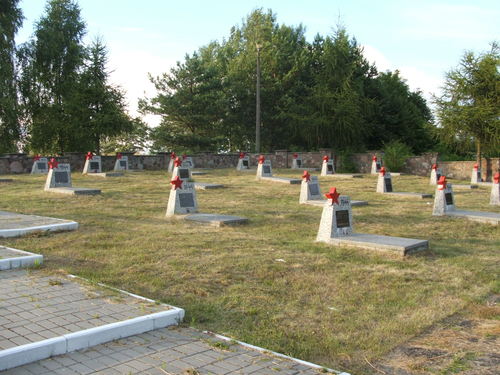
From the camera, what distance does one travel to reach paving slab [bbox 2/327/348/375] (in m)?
3.71

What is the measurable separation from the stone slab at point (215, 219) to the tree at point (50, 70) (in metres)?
23.4

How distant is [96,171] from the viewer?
2305cm

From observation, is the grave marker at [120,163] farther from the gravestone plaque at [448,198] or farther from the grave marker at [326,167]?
the gravestone plaque at [448,198]

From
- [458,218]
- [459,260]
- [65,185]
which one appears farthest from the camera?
[65,185]

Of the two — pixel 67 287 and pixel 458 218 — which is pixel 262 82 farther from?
pixel 67 287

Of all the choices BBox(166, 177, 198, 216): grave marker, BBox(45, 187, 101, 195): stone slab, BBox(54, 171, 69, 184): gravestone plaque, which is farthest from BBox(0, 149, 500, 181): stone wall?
BBox(166, 177, 198, 216): grave marker

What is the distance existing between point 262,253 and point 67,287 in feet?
9.53

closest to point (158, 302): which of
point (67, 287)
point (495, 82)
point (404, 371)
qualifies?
point (67, 287)

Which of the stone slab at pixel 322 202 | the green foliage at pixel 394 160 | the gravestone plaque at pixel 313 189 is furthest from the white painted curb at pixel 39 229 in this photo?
the green foliage at pixel 394 160

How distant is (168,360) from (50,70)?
3295cm

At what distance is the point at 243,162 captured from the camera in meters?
27.0

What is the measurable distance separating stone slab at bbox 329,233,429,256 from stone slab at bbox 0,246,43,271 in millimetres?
4293

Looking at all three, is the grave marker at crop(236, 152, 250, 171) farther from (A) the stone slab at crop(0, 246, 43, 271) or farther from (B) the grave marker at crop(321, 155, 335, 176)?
(A) the stone slab at crop(0, 246, 43, 271)

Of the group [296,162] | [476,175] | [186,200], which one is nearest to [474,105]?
[476,175]
